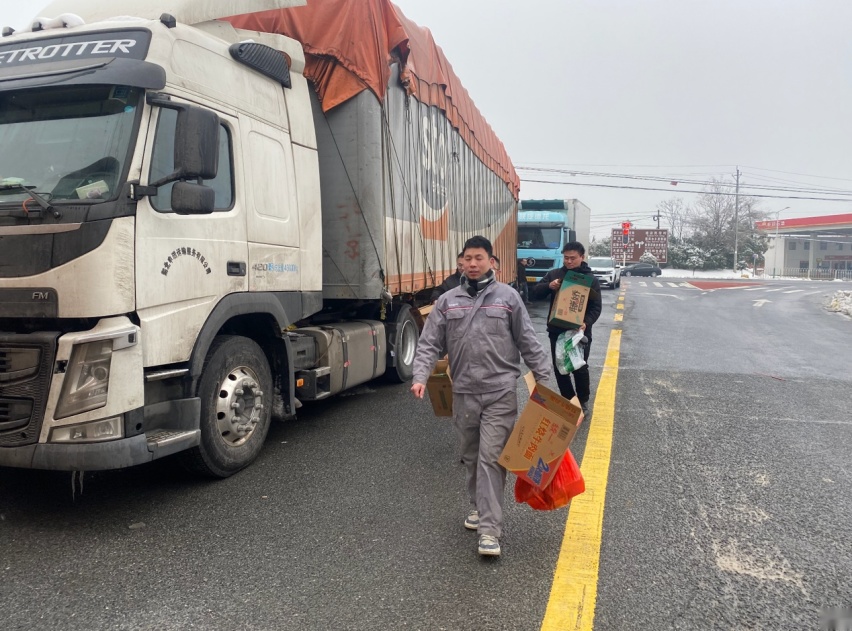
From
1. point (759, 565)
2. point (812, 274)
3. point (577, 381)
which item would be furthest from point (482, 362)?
point (812, 274)

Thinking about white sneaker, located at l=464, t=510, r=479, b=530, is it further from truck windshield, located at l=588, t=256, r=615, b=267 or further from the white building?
the white building

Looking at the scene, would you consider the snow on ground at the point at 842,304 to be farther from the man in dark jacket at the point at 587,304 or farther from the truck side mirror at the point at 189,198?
the truck side mirror at the point at 189,198

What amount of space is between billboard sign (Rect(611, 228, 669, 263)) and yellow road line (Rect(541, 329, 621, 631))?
61.5 m

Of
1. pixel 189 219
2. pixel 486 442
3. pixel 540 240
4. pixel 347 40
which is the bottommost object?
pixel 486 442

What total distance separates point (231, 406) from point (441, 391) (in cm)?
146

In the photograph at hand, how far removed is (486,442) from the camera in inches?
146

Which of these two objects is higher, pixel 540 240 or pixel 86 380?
pixel 540 240

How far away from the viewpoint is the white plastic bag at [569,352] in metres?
6.23

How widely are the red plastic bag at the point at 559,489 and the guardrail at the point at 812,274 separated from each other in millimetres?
60716

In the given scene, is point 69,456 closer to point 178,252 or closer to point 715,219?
point 178,252

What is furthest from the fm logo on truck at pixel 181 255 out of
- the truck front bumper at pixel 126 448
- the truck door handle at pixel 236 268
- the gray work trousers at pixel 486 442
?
the gray work trousers at pixel 486 442

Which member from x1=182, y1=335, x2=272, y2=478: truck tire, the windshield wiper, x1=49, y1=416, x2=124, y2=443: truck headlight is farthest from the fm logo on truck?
x1=49, y1=416, x2=124, y2=443: truck headlight

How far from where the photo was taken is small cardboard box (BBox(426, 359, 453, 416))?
4398 millimetres

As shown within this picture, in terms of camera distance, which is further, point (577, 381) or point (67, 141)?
point (577, 381)
